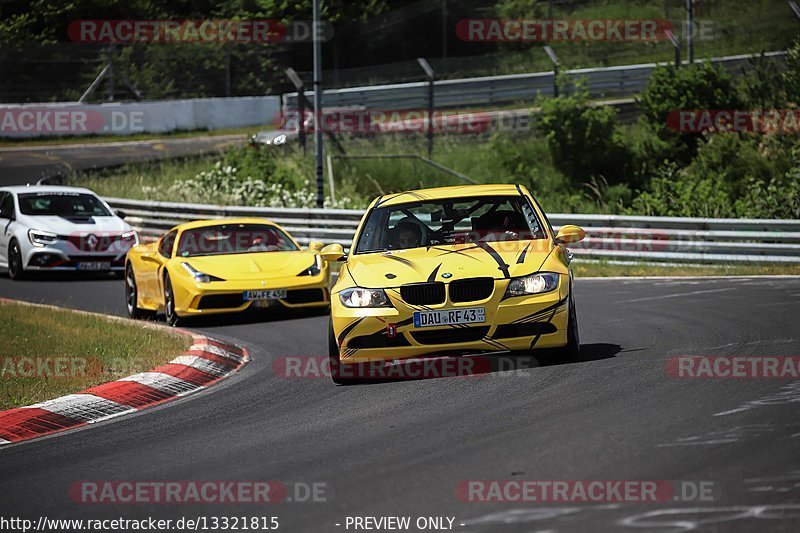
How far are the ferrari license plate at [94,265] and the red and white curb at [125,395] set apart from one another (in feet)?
30.8

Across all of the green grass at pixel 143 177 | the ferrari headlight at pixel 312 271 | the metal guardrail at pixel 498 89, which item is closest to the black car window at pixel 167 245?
the ferrari headlight at pixel 312 271

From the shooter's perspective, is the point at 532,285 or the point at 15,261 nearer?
the point at 532,285

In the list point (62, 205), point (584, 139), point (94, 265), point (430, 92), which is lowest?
point (94, 265)

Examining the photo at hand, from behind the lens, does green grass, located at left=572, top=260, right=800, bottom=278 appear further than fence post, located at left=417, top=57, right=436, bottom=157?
No

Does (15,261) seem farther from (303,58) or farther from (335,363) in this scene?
(303,58)

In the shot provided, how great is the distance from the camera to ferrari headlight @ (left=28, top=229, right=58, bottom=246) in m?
21.0

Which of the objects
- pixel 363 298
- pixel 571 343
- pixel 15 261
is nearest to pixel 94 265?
pixel 15 261

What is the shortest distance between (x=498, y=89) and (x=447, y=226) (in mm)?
28463

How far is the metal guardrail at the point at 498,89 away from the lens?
3722cm

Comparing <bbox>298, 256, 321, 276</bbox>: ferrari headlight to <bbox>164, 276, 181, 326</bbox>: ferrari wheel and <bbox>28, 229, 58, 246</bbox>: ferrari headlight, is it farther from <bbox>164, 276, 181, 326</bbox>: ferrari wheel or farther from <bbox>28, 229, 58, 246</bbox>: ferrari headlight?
<bbox>28, 229, 58, 246</bbox>: ferrari headlight

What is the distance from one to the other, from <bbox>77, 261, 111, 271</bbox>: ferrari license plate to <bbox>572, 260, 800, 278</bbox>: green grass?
757 cm

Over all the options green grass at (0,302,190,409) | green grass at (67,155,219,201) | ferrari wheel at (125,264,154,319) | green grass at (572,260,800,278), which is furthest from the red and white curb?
green grass at (67,155,219,201)

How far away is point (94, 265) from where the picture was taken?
21.1 m

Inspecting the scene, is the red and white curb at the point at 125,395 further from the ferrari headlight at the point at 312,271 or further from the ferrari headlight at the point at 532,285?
the ferrari headlight at the point at 312,271
